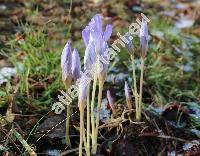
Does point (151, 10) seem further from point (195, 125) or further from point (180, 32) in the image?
point (195, 125)

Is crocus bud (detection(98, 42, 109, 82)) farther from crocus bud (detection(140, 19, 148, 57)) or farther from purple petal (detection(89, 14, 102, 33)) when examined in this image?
crocus bud (detection(140, 19, 148, 57))

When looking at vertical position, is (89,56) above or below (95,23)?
below

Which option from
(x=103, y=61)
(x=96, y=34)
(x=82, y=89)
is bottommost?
(x=82, y=89)

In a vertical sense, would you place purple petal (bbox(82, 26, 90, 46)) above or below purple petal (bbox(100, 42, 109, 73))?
above

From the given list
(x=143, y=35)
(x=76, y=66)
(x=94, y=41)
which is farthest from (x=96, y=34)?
(x=143, y=35)

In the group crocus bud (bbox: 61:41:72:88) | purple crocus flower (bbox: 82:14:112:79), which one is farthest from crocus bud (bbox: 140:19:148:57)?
crocus bud (bbox: 61:41:72:88)

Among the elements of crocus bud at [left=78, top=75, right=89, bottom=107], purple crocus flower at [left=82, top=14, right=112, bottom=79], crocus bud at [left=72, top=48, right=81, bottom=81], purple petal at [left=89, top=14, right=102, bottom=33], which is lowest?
crocus bud at [left=78, top=75, right=89, bottom=107]

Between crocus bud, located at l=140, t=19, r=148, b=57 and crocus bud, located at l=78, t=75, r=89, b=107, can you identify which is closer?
crocus bud, located at l=78, t=75, r=89, b=107

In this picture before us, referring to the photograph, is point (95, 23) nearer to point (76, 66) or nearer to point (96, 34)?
point (96, 34)

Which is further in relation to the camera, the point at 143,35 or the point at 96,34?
the point at 143,35

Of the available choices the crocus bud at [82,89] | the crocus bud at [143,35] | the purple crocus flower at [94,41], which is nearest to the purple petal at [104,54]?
the purple crocus flower at [94,41]

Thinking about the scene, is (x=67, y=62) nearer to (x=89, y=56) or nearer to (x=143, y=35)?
(x=89, y=56)

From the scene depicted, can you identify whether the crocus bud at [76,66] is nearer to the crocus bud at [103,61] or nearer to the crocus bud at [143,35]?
the crocus bud at [103,61]
